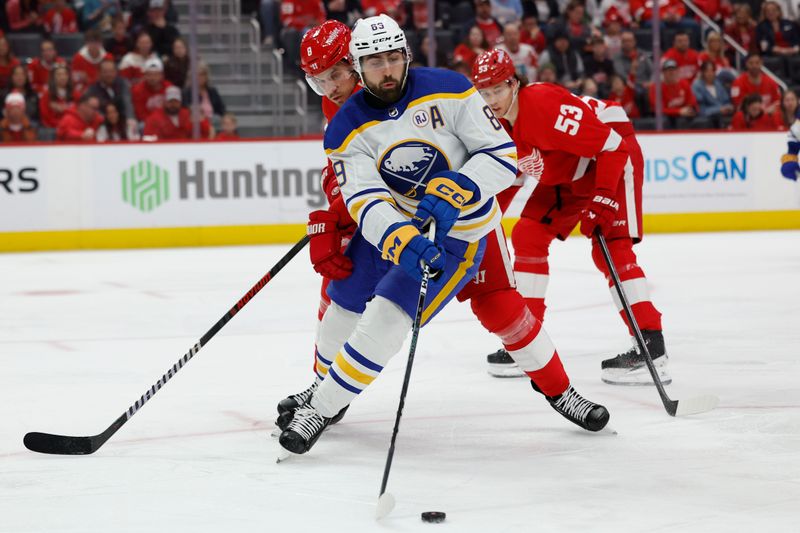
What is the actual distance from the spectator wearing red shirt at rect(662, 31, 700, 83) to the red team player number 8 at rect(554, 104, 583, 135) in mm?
6817

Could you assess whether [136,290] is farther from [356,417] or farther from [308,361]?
[356,417]

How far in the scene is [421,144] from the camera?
3035 millimetres

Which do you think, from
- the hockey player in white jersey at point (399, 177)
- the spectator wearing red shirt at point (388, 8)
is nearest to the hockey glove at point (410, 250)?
the hockey player in white jersey at point (399, 177)

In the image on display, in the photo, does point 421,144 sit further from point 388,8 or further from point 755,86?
point 755,86

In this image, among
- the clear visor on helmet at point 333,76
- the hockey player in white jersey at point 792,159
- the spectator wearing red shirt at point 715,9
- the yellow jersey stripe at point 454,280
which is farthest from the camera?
the spectator wearing red shirt at point 715,9

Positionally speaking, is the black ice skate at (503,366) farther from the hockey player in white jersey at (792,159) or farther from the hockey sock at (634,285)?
the hockey player in white jersey at (792,159)

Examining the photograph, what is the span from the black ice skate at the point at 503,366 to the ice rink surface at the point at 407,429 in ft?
0.29

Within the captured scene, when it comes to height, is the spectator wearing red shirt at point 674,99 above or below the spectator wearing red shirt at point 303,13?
below

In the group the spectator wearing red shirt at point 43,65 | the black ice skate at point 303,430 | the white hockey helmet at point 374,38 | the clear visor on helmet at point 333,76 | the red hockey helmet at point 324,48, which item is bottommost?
the spectator wearing red shirt at point 43,65

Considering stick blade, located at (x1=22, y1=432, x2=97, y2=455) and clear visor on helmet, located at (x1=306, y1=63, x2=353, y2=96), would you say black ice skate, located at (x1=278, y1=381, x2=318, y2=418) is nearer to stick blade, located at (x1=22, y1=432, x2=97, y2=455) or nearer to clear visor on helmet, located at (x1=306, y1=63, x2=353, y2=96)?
stick blade, located at (x1=22, y1=432, x2=97, y2=455)

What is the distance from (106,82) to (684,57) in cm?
498

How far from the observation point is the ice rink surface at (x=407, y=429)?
8.41 feet

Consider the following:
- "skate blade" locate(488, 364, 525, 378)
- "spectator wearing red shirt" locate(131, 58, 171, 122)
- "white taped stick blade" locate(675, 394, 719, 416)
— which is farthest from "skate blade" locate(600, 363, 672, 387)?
"spectator wearing red shirt" locate(131, 58, 171, 122)

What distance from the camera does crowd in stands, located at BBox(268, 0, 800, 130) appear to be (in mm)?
10273
